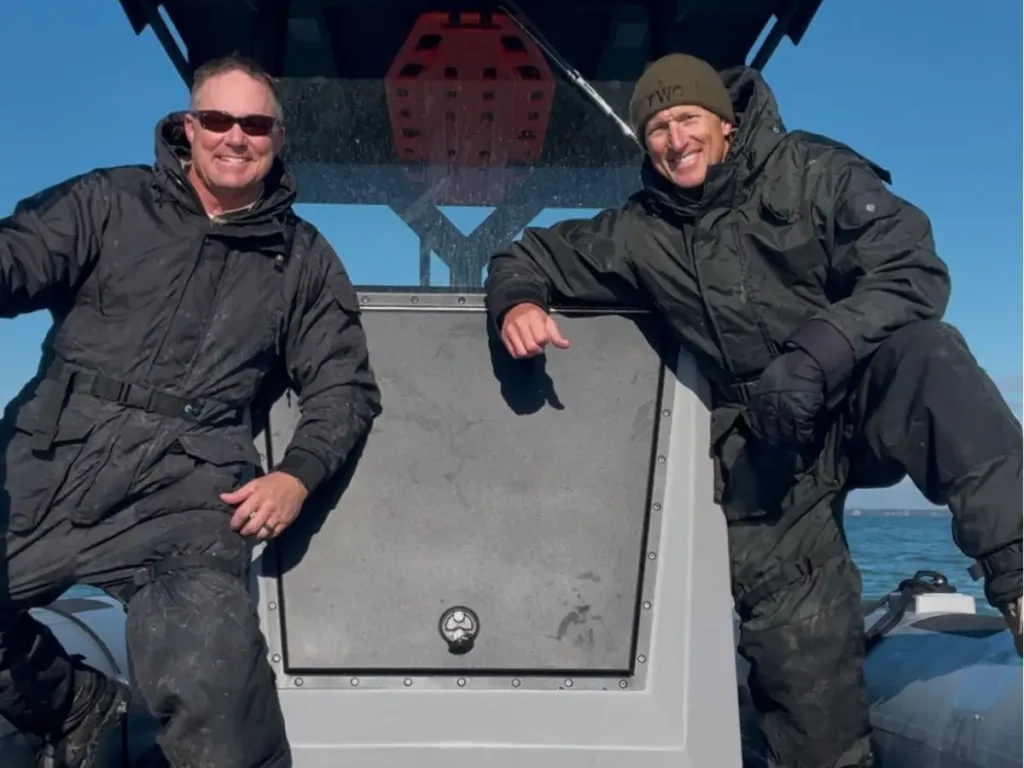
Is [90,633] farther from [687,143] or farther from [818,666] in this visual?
[687,143]

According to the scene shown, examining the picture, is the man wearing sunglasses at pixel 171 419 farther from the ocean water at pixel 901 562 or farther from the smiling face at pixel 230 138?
the ocean water at pixel 901 562

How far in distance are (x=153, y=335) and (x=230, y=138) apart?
0.45 metres

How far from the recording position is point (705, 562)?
274 cm

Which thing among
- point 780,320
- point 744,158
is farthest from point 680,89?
point 780,320

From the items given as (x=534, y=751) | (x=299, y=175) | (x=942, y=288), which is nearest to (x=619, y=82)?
(x=299, y=175)

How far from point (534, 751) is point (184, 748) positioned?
75cm

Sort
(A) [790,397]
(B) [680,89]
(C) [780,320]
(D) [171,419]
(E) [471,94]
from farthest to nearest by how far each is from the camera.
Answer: (E) [471,94], (B) [680,89], (C) [780,320], (D) [171,419], (A) [790,397]

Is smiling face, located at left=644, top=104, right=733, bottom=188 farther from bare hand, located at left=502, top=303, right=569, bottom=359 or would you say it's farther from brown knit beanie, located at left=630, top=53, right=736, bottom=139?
bare hand, located at left=502, top=303, right=569, bottom=359

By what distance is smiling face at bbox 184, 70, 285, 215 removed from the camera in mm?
2551

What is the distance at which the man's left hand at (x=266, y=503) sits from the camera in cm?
243

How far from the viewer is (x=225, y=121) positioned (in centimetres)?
255

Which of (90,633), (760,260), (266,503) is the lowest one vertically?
(90,633)

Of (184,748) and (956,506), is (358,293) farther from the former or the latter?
(956,506)

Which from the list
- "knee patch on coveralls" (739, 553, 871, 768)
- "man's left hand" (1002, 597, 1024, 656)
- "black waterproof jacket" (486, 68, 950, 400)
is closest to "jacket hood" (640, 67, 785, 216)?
"black waterproof jacket" (486, 68, 950, 400)
